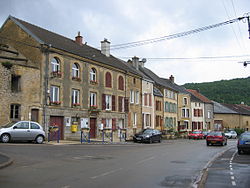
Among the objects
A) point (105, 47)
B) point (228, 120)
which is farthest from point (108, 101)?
point (228, 120)

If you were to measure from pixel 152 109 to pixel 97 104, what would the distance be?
47.6 ft

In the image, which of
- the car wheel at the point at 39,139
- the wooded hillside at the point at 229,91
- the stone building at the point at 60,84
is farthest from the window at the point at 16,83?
the wooded hillside at the point at 229,91

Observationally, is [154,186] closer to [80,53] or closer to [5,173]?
[5,173]

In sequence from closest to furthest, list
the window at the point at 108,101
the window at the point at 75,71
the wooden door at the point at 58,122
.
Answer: the wooden door at the point at 58,122 < the window at the point at 75,71 < the window at the point at 108,101

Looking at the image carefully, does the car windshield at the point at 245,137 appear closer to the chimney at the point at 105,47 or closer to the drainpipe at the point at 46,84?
the drainpipe at the point at 46,84

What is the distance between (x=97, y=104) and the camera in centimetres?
3281

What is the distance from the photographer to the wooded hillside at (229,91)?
99.0 metres

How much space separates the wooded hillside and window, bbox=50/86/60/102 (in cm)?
7641

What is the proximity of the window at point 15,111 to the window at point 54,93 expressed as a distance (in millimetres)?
3215

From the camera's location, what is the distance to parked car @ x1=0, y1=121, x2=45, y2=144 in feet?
67.9

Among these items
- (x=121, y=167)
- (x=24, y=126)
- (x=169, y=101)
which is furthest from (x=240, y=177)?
(x=169, y=101)

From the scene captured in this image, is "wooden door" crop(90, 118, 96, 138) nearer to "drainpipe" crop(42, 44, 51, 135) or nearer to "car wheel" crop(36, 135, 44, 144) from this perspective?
"drainpipe" crop(42, 44, 51, 135)

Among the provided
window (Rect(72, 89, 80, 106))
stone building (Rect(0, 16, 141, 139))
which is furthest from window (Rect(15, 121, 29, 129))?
window (Rect(72, 89, 80, 106))

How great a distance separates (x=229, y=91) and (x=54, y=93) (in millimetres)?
85041
